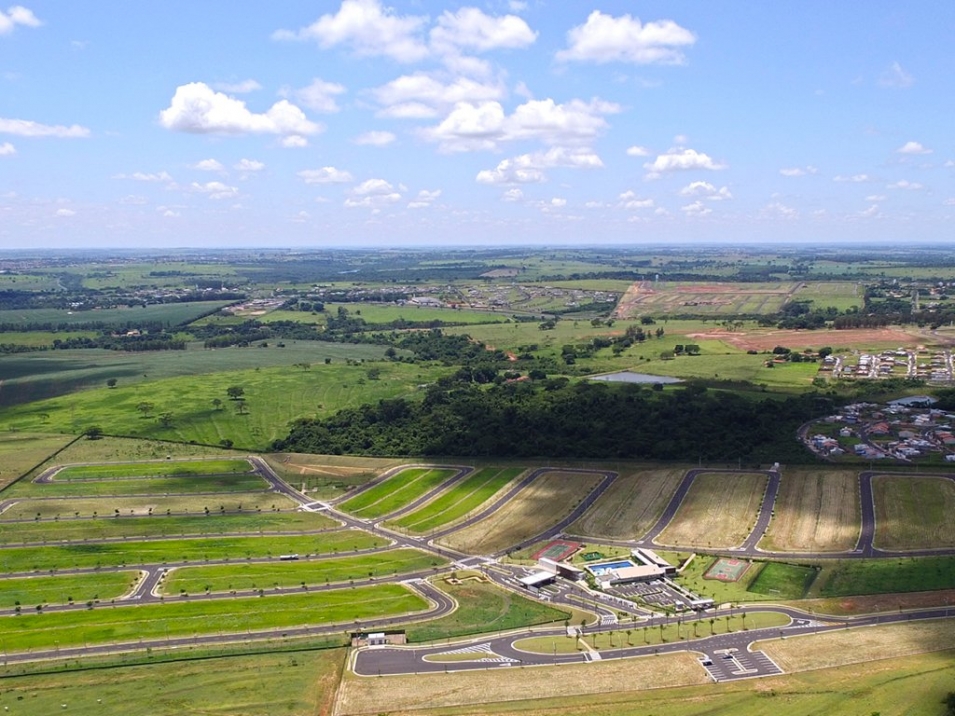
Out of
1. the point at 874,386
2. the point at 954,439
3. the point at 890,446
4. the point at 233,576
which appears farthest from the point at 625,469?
the point at 874,386

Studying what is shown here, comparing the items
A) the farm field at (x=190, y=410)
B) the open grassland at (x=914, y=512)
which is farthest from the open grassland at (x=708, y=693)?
the farm field at (x=190, y=410)

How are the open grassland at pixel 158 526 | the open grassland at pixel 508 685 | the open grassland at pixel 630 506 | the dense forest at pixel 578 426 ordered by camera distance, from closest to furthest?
the open grassland at pixel 508 685 → the open grassland at pixel 630 506 → the open grassland at pixel 158 526 → the dense forest at pixel 578 426

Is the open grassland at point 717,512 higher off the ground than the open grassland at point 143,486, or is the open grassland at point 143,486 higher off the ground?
the open grassland at point 717,512

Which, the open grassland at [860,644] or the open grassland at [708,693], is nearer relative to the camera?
the open grassland at [708,693]

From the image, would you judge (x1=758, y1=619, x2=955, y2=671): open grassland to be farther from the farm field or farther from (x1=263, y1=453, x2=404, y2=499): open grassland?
the farm field

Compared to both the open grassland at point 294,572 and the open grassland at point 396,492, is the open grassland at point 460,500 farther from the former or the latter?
the open grassland at point 294,572

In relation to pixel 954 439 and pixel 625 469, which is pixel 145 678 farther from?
pixel 954 439

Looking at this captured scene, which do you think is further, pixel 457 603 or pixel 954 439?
pixel 954 439
